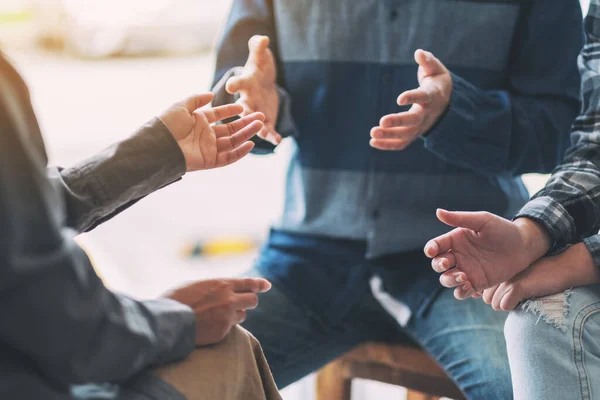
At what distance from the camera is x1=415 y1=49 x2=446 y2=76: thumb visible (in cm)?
87

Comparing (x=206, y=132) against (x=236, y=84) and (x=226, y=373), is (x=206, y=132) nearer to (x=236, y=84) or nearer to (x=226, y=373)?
(x=236, y=84)

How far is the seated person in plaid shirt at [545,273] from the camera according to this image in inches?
28.3

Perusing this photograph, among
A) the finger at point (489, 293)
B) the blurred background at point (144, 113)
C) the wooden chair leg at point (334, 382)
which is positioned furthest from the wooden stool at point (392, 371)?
the finger at point (489, 293)

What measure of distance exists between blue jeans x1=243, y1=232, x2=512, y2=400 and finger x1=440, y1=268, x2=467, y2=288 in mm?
196

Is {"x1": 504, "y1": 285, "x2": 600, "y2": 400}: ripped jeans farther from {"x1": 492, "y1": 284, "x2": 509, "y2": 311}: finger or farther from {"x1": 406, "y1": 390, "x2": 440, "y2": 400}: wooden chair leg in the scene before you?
{"x1": 406, "y1": 390, "x2": 440, "y2": 400}: wooden chair leg

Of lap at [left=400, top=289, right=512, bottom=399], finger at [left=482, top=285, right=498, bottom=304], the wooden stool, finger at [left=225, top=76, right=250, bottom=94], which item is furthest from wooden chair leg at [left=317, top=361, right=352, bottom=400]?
finger at [left=225, top=76, right=250, bottom=94]

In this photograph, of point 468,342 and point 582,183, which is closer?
point 582,183

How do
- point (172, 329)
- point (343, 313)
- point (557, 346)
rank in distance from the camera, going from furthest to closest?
1. point (343, 313)
2. point (557, 346)
3. point (172, 329)

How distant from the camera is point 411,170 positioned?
105 centimetres

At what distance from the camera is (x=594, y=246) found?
802 millimetres

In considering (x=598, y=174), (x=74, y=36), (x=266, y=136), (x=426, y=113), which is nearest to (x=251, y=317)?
(x=266, y=136)

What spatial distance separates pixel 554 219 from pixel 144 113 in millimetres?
2247

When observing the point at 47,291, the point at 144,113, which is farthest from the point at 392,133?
the point at 144,113

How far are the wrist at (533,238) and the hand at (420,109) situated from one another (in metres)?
0.18
